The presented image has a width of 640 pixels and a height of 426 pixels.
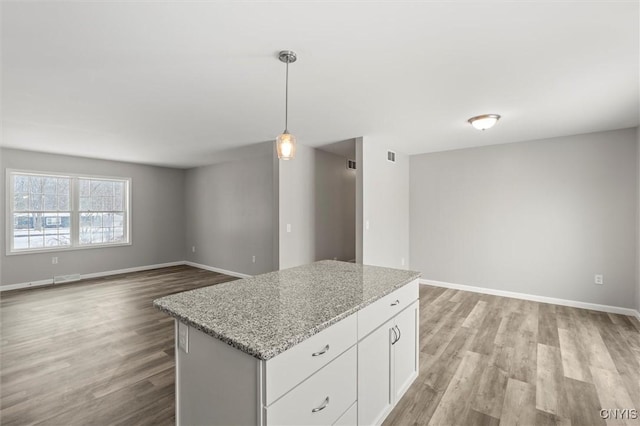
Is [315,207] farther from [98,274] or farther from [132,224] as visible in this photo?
[98,274]

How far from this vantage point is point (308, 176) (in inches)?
192

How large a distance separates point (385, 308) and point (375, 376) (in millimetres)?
401

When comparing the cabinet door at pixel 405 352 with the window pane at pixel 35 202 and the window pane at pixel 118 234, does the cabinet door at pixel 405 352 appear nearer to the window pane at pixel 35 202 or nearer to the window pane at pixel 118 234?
the window pane at pixel 118 234

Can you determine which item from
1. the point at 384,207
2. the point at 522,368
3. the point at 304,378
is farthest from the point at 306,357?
the point at 384,207

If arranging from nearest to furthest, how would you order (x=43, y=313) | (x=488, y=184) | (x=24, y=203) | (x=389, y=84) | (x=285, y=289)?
1. (x=285, y=289)
2. (x=389, y=84)
3. (x=43, y=313)
4. (x=488, y=184)
5. (x=24, y=203)

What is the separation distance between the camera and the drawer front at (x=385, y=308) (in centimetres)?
161

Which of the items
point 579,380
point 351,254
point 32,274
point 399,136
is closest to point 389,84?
point 399,136

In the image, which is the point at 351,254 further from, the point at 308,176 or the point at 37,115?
the point at 37,115

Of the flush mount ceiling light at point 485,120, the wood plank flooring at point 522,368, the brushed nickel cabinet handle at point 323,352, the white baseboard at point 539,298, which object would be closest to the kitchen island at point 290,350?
the brushed nickel cabinet handle at point 323,352

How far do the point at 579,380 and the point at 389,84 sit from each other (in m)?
2.84

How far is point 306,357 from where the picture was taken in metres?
1.23

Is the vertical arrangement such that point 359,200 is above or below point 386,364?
above

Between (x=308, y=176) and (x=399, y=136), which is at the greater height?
(x=399, y=136)

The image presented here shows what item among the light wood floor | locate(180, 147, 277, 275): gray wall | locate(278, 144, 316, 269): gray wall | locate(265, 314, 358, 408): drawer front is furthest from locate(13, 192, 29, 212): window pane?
locate(265, 314, 358, 408): drawer front
